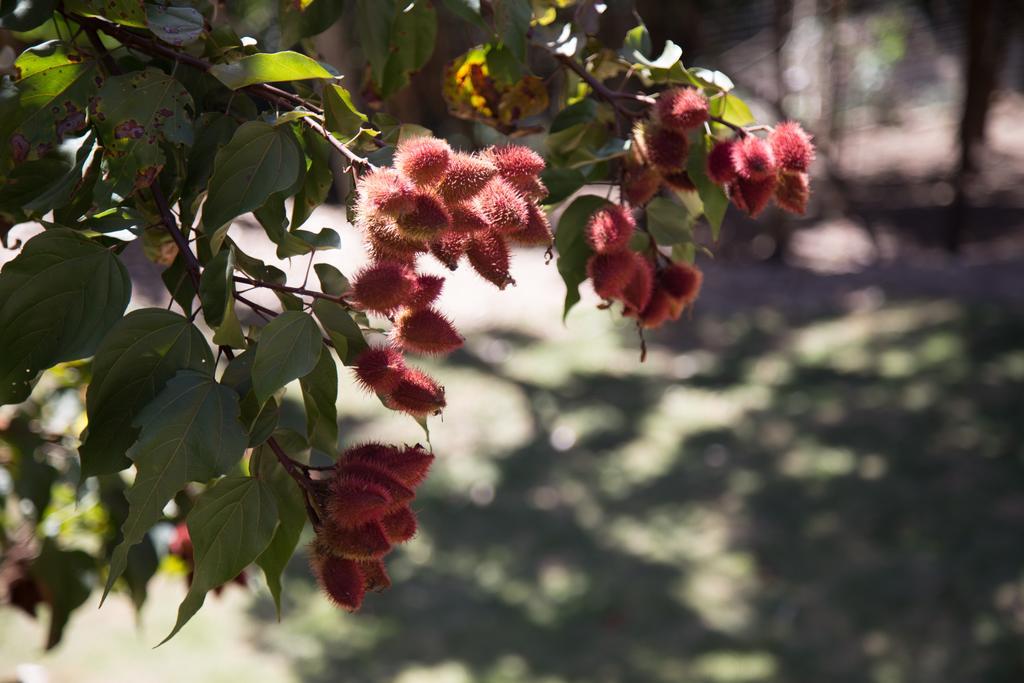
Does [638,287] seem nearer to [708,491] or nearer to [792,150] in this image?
[792,150]

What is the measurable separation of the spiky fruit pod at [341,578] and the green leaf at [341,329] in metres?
0.13

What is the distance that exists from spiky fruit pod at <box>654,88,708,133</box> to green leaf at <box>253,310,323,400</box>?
0.40m

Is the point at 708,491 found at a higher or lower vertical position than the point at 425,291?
lower

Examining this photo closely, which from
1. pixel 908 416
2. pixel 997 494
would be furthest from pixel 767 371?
→ pixel 997 494

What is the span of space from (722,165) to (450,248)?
31 cm

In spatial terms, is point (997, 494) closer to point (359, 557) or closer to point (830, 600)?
point (830, 600)

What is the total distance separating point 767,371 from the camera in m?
4.55

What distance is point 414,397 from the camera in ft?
2.54

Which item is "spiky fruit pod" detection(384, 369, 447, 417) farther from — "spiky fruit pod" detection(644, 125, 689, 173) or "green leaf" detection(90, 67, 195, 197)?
"spiky fruit pod" detection(644, 125, 689, 173)

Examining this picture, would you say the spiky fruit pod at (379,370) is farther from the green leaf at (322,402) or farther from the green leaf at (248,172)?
the green leaf at (248,172)

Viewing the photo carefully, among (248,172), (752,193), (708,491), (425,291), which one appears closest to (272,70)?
(248,172)

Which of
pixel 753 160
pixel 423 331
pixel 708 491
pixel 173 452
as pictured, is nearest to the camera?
pixel 173 452

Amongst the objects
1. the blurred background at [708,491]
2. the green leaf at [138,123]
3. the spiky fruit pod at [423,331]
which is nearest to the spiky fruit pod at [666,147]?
the spiky fruit pod at [423,331]

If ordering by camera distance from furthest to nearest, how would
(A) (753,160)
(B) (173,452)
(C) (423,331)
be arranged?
(A) (753,160) < (C) (423,331) < (B) (173,452)
